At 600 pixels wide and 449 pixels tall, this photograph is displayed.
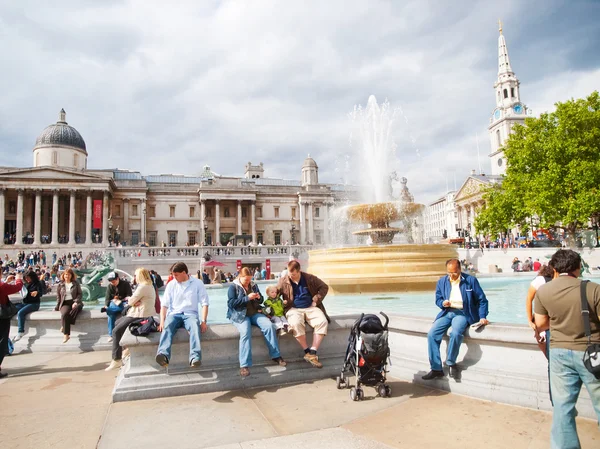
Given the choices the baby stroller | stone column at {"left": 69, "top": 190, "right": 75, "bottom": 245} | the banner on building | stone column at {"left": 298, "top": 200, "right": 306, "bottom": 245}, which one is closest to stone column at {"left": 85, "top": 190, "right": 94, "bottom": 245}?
the banner on building

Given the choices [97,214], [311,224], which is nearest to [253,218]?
[311,224]

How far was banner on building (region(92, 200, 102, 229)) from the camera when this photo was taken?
4987 cm

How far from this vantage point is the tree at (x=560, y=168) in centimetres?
2933

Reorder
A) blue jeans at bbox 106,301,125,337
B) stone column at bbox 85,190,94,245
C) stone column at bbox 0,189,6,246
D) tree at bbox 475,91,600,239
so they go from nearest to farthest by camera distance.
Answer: blue jeans at bbox 106,301,125,337
tree at bbox 475,91,600,239
stone column at bbox 0,189,6,246
stone column at bbox 85,190,94,245

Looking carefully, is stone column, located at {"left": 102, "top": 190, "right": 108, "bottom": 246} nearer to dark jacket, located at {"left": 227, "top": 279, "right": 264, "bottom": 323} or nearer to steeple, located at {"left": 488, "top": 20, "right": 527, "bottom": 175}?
dark jacket, located at {"left": 227, "top": 279, "right": 264, "bottom": 323}

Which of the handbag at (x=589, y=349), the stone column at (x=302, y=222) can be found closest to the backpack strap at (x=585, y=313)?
the handbag at (x=589, y=349)

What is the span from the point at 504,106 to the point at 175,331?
8807 cm

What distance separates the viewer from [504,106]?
7875cm

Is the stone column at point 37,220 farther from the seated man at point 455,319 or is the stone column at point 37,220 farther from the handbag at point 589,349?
the handbag at point 589,349

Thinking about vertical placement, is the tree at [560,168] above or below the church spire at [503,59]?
below

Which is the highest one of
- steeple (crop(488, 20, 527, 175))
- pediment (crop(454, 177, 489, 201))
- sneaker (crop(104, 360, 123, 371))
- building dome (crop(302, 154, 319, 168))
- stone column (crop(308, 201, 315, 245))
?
steeple (crop(488, 20, 527, 175))

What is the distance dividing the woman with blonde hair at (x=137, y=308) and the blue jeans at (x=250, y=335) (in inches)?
73.6

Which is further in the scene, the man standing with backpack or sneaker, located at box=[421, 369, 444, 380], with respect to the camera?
sneaker, located at box=[421, 369, 444, 380]

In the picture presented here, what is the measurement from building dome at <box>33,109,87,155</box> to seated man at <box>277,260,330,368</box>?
61.3 meters
